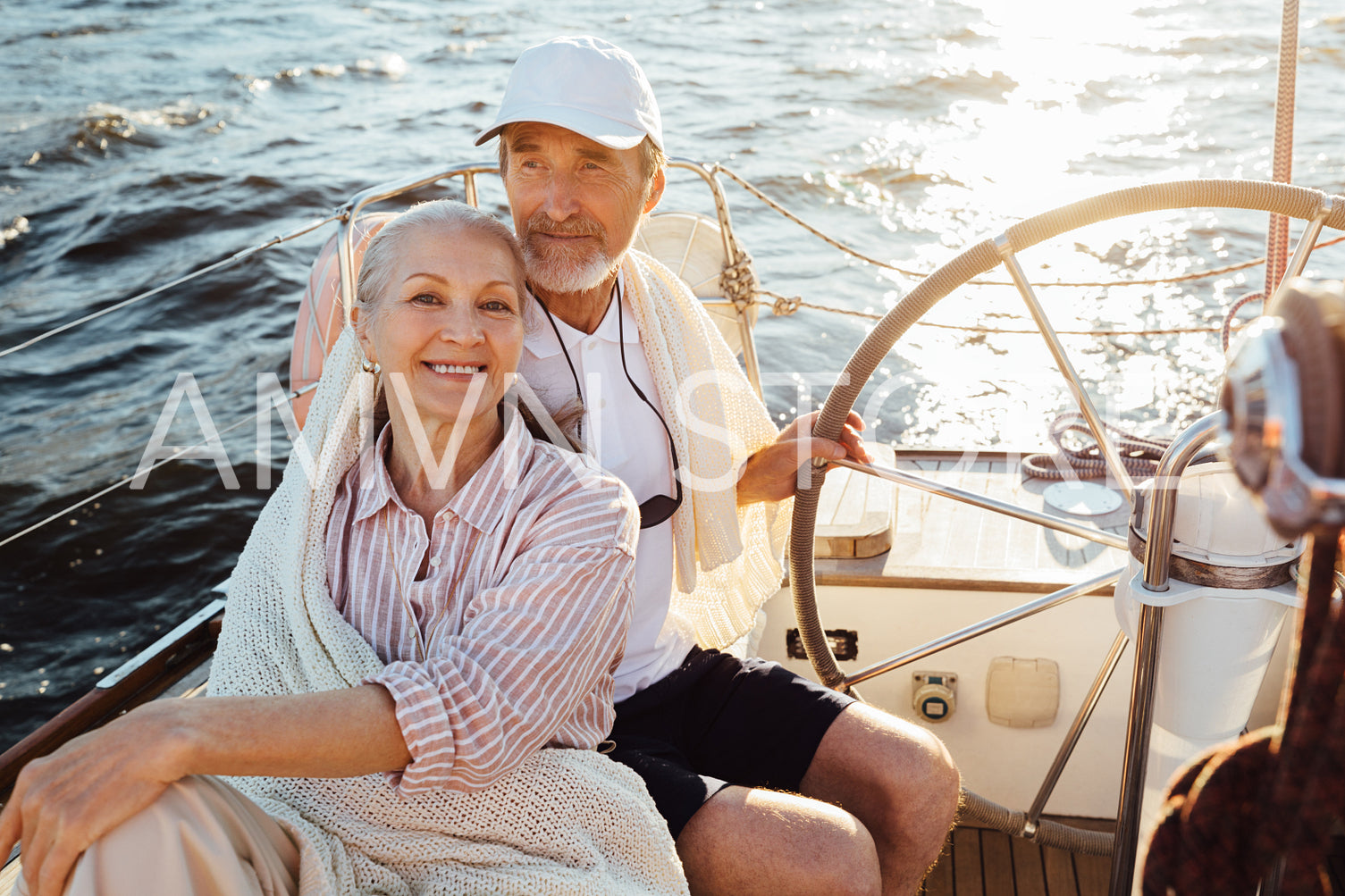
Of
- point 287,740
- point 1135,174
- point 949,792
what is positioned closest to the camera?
point 287,740

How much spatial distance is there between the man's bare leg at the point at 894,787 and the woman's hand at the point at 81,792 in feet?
2.70

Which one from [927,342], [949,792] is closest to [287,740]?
[949,792]

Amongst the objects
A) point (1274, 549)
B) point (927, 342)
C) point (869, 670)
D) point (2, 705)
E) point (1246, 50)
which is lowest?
point (2, 705)

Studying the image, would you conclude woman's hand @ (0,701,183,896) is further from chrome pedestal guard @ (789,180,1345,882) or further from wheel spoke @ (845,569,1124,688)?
wheel spoke @ (845,569,1124,688)

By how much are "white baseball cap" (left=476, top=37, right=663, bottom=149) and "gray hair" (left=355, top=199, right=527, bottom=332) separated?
0.76 ft

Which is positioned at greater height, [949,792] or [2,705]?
[949,792]

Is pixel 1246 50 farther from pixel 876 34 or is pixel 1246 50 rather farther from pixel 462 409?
pixel 462 409

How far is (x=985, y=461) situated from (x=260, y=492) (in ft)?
10.7

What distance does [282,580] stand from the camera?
126 centimetres

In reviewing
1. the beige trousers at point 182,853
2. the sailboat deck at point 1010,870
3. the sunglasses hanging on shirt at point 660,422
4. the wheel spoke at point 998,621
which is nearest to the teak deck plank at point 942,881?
the sailboat deck at point 1010,870

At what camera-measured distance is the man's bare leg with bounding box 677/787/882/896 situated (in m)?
1.24

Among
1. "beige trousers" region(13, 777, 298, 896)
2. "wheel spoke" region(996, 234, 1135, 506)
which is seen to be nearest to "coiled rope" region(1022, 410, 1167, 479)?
"wheel spoke" region(996, 234, 1135, 506)

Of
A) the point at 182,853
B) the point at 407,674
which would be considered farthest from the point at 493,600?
the point at 182,853

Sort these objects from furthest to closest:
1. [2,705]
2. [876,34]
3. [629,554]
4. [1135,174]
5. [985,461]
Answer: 1. [876,34]
2. [1135,174]
3. [2,705]
4. [985,461]
5. [629,554]
